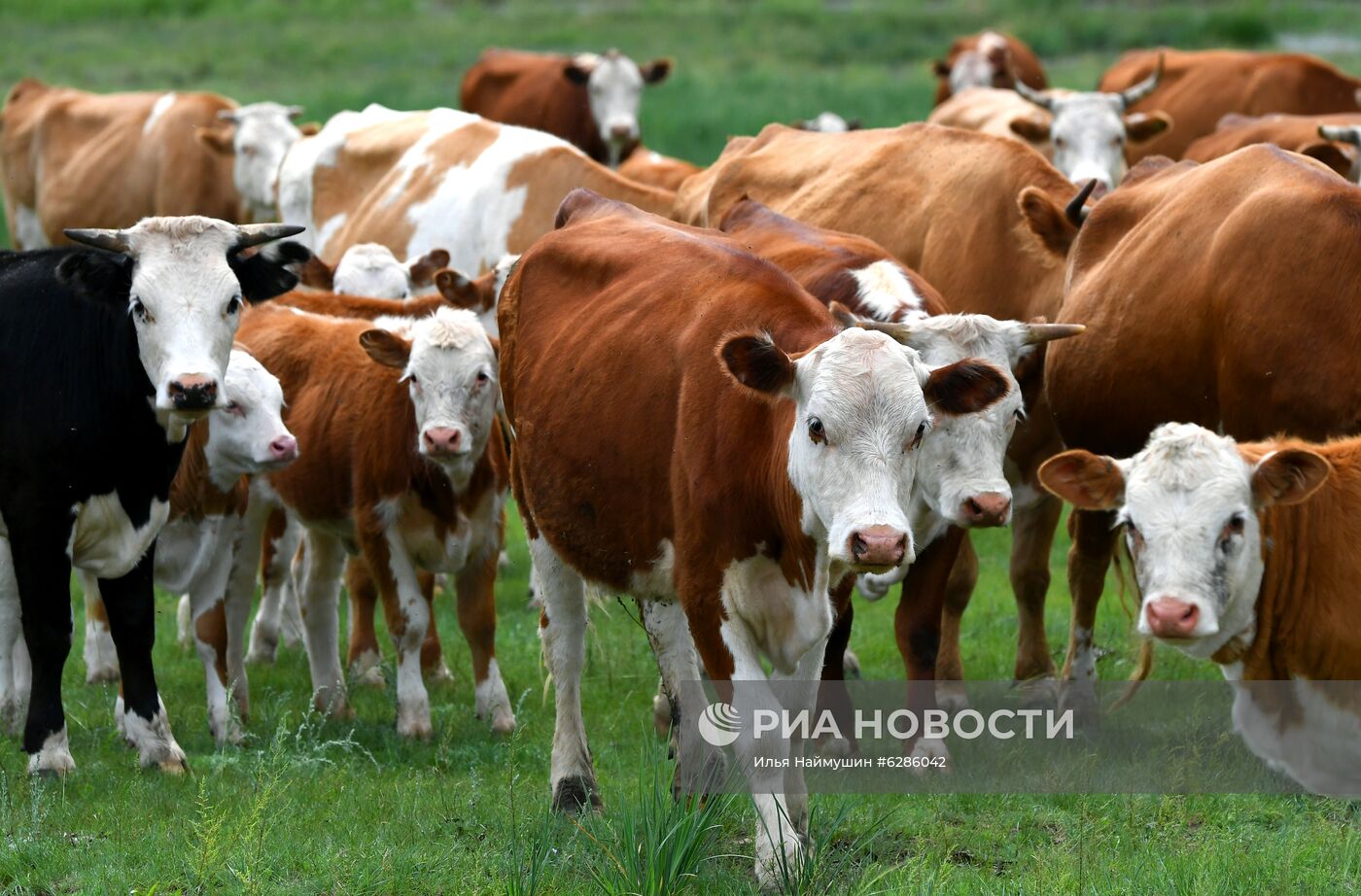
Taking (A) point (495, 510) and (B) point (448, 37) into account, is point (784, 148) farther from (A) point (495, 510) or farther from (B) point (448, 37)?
(B) point (448, 37)

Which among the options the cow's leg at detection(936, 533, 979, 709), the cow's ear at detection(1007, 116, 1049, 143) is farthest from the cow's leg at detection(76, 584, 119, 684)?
the cow's ear at detection(1007, 116, 1049, 143)

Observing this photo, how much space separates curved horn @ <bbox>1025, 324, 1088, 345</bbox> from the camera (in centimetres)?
720

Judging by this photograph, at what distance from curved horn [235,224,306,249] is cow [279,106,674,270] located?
4.03 metres

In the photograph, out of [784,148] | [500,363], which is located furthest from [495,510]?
[784,148]

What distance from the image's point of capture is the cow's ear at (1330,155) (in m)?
10.5

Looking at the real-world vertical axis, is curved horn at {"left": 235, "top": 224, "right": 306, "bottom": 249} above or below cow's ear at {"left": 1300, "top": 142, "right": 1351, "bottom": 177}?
above

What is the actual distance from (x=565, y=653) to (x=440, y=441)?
1.23 metres

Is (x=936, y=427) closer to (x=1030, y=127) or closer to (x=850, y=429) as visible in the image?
(x=850, y=429)

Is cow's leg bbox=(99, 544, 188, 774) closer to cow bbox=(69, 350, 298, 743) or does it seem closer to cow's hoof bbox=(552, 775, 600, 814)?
cow bbox=(69, 350, 298, 743)

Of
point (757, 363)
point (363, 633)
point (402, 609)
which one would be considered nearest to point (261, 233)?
point (402, 609)

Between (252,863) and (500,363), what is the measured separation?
104 inches

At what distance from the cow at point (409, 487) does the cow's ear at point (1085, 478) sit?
9.03 ft

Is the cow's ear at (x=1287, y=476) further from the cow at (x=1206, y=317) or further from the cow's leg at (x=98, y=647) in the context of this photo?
the cow's leg at (x=98, y=647)

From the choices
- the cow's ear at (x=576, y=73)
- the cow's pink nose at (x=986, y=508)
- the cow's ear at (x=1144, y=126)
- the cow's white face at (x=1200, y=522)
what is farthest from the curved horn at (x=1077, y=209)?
the cow's ear at (x=576, y=73)
